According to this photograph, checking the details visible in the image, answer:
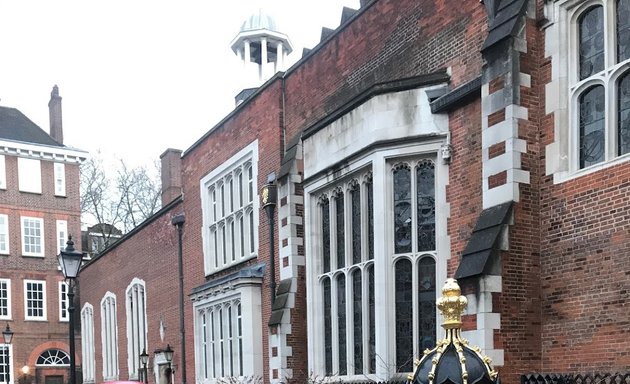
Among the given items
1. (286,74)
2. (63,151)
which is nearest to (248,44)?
(286,74)

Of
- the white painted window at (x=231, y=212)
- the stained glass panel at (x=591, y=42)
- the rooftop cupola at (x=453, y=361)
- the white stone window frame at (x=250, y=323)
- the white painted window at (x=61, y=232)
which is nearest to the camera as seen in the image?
the rooftop cupola at (x=453, y=361)

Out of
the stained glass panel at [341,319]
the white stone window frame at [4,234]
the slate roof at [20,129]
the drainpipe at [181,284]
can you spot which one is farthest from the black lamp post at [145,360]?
the slate roof at [20,129]

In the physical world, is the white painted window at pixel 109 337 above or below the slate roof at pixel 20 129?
below

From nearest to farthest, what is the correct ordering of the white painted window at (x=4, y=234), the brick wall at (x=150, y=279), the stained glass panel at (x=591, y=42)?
the stained glass panel at (x=591, y=42) < the brick wall at (x=150, y=279) < the white painted window at (x=4, y=234)

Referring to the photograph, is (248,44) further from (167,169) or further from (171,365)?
(171,365)

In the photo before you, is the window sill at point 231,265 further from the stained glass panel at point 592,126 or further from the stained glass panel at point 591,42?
the stained glass panel at point 591,42

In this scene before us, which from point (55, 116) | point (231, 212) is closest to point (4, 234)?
point (55, 116)

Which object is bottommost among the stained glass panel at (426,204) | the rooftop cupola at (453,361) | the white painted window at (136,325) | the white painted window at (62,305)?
the white painted window at (62,305)

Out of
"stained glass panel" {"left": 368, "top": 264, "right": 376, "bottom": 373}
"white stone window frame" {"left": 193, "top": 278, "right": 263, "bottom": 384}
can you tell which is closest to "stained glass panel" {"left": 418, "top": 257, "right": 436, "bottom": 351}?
"stained glass panel" {"left": 368, "top": 264, "right": 376, "bottom": 373}

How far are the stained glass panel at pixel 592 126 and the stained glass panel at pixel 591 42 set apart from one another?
25cm

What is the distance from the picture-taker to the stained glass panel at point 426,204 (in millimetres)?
10578

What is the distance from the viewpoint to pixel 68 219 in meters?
41.2

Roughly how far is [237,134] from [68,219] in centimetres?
2712

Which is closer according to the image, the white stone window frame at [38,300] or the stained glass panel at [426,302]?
the stained glass panel at [426,302]
